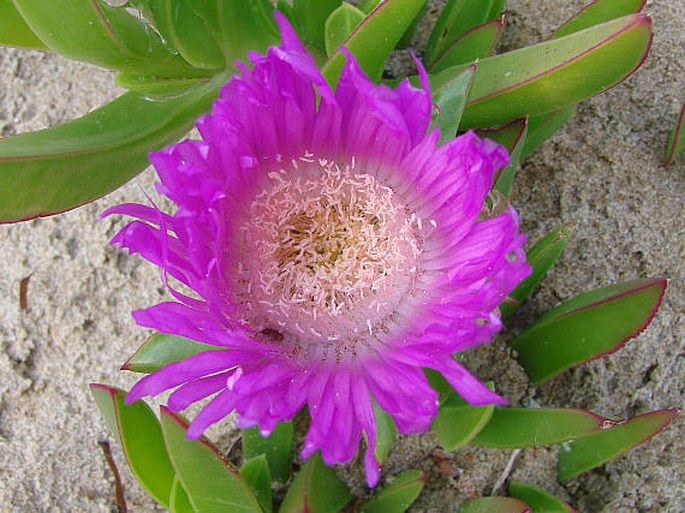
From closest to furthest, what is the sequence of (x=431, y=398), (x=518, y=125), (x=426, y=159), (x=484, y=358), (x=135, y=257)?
1. (x=431, y=398)
2. (x=426, y=159)
3. (x=518, y=125)
4. (x=484, y=358)
5. (x=135, y=257)

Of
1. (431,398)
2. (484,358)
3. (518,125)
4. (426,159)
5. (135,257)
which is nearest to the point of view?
(431,398)

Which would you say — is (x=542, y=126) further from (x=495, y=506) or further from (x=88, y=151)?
(x=88, y=151)

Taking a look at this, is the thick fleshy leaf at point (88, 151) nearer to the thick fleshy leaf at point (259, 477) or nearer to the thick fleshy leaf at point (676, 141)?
the thick fleshy leaf at point (259, 477)

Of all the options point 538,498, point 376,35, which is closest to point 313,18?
point 376,35

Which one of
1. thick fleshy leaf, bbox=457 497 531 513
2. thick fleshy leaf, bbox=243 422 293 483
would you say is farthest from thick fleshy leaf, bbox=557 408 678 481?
thick fleshy leaf, bbox=243 422 293 483

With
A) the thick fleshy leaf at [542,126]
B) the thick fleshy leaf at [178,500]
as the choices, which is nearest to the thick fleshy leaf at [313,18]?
the thick fleshy leaf at [542,126]

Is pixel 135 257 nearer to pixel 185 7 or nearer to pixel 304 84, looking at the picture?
pixel 185 7

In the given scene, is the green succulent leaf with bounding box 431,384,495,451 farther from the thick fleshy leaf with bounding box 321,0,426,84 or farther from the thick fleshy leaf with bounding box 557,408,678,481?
the thick fleshy leaf with bounding box 321,0,426,84

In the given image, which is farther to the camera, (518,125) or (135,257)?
(135,257)

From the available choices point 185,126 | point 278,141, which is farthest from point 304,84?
point 185,126
